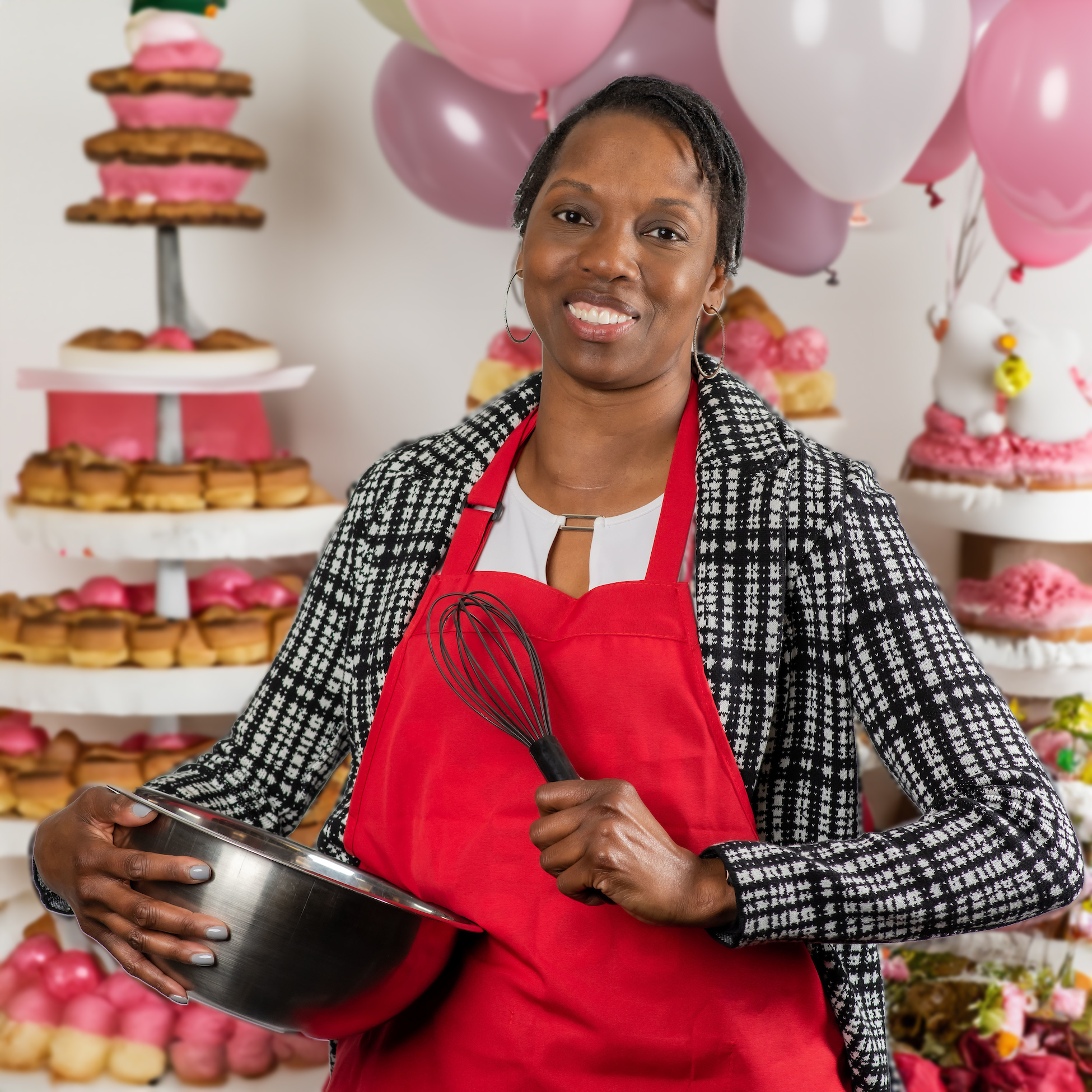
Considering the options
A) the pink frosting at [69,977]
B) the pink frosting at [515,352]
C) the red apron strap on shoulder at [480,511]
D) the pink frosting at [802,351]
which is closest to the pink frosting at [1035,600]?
the pink frosting at [802,351]

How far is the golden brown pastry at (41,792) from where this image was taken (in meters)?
1.89

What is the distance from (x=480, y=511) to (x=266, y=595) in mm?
1112

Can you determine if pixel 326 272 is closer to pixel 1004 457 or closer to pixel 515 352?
pixel 515 352

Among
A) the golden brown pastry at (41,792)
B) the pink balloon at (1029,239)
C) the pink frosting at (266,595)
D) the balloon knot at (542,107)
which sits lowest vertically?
the golden brown pastry at (41,792)

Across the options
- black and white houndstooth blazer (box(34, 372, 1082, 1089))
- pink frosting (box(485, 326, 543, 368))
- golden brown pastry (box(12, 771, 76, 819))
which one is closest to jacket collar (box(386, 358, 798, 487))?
black and white houndstooth blazer (box(34, 372, 1082, 1089))

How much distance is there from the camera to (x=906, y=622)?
2.72 ft

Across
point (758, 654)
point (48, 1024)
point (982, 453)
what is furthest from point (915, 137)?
point (48, 1024)

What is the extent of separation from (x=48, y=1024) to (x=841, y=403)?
65.2 inches

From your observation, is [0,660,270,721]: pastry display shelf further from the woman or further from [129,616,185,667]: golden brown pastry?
the woman

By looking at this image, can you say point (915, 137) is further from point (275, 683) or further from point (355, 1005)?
point (355, 1005)

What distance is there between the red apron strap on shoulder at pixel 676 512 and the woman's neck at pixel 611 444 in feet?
0.06

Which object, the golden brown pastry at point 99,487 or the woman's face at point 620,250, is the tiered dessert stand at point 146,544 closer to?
the golden brown pastry at point 99,487

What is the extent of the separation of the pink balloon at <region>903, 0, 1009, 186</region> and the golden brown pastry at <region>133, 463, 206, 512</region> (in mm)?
1139

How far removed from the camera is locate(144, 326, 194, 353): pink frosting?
1902 mm
